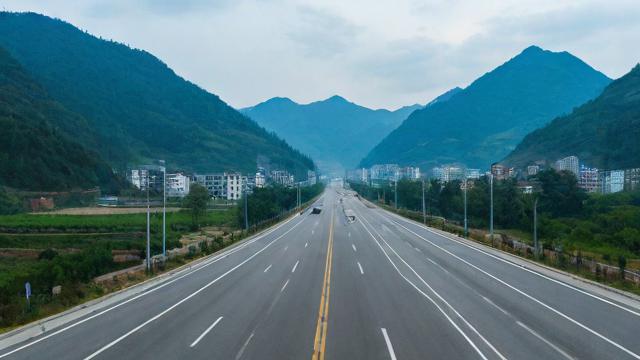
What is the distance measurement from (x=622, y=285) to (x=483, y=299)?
6899mm

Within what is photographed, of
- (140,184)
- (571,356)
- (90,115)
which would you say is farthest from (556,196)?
(90,115)

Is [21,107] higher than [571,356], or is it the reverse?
[21,107]

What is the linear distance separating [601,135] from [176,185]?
96.4 meters

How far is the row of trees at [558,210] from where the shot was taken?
50.2 m

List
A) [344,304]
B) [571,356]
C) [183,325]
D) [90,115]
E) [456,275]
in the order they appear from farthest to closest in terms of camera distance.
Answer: [90,115]
[456,275]
[344,304]
[183,325]
[571,356]

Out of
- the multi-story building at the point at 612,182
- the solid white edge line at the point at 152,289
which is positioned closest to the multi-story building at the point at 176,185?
the solid white edge line at the point at 152,289

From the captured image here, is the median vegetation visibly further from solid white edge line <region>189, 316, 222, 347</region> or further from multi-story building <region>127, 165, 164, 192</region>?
multi-story building <region>127, 165, 164, 192</region>

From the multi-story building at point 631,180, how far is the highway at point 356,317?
69.9 metres

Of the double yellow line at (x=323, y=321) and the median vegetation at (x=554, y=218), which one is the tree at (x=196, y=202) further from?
the double yellow line at (x=323, y=321)

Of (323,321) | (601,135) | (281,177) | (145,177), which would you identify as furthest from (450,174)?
(323,321)

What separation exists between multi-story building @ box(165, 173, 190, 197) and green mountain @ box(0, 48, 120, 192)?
37.9 ft

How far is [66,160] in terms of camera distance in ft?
374

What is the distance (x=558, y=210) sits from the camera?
73.5 meters

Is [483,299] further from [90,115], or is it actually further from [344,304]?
[90,115]
